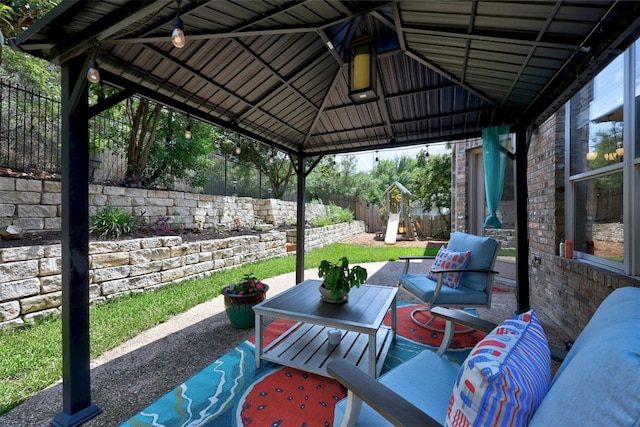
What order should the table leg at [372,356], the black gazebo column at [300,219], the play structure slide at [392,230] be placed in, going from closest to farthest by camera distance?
the table leg at [372,356] < the black gazebo column at [300,219] < the play structure slide at [392,230]

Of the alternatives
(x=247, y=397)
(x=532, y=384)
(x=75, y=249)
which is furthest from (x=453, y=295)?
(x=75, y=249)

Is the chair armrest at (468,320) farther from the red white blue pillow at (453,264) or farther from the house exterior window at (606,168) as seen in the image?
the house exterior window at (606,168)

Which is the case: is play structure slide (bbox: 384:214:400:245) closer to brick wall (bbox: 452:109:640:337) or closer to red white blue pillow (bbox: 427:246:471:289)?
brick wall (bbox: 452:109:640:337)

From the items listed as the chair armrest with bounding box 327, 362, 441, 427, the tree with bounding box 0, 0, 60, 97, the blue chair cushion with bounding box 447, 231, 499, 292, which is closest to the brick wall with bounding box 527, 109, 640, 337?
the blue chair cushion with bounding box 447, 231, 499, 292

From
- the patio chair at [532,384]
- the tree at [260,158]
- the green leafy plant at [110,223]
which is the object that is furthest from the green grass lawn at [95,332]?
the tree at [260,158]

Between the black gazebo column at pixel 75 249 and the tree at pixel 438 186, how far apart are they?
1018 centimetres

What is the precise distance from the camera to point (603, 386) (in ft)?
2.04

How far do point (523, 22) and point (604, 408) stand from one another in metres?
2.17

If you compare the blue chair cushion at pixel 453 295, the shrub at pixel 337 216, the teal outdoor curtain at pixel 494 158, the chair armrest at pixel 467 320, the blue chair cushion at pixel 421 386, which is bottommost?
the blue chair cushion at pixel 453 295

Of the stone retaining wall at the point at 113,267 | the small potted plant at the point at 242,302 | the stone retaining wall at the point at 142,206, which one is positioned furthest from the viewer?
the stone retaining wall at the point at 142,206

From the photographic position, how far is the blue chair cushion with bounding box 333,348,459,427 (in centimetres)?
119

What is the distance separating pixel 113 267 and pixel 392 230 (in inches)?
358

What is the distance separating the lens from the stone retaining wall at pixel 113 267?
2844 mm

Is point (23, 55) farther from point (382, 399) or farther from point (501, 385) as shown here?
point (501, 385)
